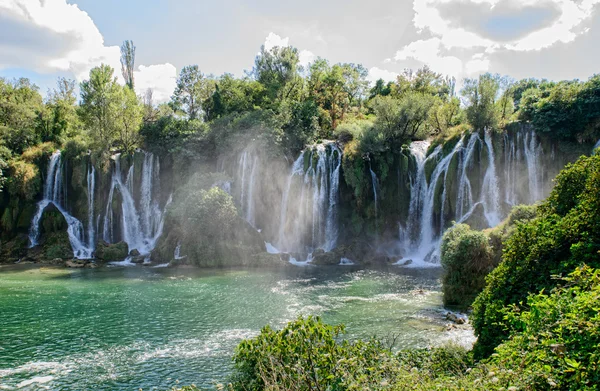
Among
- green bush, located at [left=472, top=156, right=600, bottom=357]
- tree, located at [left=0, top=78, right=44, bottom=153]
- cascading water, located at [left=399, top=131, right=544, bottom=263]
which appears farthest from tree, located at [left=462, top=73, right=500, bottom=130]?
tree, located at [left=0, top=78, right=44, bottom=153]

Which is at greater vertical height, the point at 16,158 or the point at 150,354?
the point at 16,158

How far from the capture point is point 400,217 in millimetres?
37562

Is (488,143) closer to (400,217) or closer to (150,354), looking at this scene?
(400,217)

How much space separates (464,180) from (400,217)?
648 centimetres

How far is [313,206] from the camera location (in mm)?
38531

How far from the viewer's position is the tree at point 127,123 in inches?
1777

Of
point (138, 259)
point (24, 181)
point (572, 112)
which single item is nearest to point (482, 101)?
point (572, 112)

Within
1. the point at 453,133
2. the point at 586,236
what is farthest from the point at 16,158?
the point at 586,236

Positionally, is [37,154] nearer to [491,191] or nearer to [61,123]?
[61,123]

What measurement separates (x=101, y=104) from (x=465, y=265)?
133ft

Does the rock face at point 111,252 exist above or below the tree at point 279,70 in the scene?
below

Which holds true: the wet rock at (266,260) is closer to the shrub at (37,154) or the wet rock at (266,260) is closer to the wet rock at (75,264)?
the wet rock at (75,264)

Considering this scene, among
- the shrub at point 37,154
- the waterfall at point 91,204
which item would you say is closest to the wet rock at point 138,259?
the waterfall at point 91,204

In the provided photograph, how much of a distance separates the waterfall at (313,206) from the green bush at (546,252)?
26588 mm
